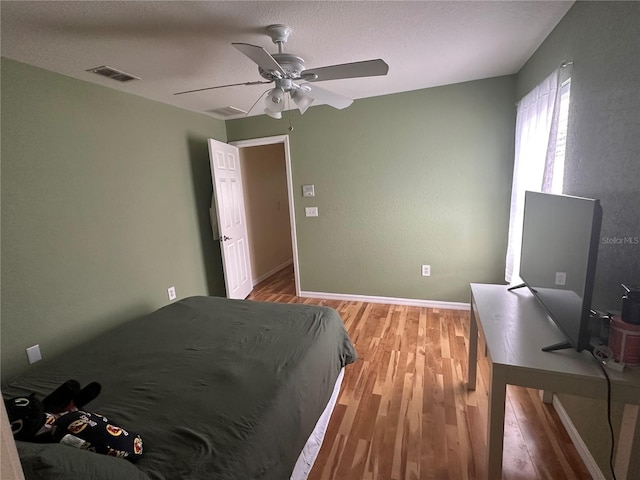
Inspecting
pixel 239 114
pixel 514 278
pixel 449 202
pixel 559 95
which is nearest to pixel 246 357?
pixel 514 278

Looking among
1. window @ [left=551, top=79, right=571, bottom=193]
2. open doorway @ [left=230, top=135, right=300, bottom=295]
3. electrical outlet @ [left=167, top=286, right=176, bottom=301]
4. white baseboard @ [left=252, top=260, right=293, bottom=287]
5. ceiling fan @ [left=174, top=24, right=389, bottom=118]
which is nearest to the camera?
ceiling fan @ [left=174, top=24, right=389, bottom=118]

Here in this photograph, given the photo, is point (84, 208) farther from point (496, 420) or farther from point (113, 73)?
point (496, 420)

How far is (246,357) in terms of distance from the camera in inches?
65.0

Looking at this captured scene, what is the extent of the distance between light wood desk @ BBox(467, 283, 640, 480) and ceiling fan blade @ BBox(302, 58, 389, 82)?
58.8 inches

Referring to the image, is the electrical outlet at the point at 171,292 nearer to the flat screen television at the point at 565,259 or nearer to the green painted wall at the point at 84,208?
the green painted wall at the point at 84,208

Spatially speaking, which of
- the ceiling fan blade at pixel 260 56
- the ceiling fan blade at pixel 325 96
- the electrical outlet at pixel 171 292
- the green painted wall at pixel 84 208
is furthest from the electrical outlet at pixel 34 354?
the ceiling fan blade at pixel 325 96

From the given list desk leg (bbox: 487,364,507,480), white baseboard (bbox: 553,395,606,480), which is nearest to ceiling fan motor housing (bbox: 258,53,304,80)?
desk leg (bbox: 487,364,507,480)

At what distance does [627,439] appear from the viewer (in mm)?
1068

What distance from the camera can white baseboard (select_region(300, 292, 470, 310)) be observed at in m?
3.50

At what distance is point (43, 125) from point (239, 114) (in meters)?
2.10

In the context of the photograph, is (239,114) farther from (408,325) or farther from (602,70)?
(602,70)

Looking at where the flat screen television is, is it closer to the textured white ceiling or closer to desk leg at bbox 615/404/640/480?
desk leg at bbox 615/404/640/480

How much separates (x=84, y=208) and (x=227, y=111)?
194 centimetres

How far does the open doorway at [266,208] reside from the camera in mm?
4656
